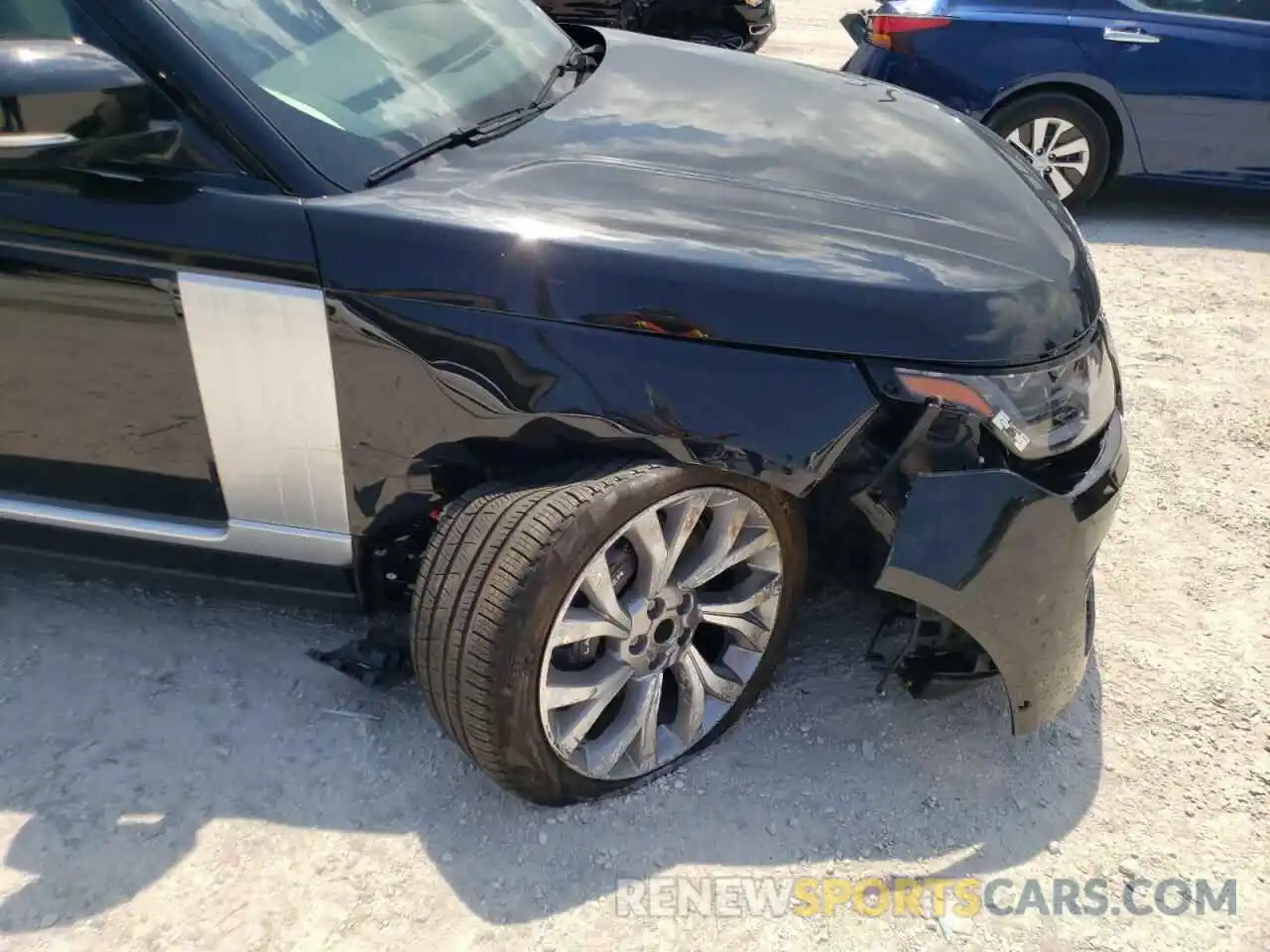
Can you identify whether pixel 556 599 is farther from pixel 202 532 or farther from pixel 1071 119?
pixel 1071 119

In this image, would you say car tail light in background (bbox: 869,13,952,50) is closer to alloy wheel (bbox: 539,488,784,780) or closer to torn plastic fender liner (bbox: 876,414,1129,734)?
torn plastic fender liner (bbox: 876,414,1129,734)

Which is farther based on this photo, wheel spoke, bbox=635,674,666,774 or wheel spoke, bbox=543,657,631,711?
wheel spoke, bbox=635,674,666,774

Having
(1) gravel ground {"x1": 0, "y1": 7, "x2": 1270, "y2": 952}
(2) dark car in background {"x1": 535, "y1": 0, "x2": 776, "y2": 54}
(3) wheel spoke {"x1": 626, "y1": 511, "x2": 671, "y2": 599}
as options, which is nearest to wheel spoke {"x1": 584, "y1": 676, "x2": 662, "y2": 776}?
(1) gravel ground {"x1": 0, "y1": 7, "x2": 1270, "y2": 952}

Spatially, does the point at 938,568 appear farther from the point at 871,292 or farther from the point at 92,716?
the point at 92,716

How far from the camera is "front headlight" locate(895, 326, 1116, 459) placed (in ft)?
6.19

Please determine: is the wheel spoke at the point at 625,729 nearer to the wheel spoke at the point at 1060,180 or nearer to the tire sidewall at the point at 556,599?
the tire sidewall at the point at 556,599

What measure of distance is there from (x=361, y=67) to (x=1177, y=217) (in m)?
4.89

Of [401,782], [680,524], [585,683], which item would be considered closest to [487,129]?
[680,524]

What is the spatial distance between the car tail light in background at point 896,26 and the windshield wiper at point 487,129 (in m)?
3.09

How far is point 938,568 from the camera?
1921 mm

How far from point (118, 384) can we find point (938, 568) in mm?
1592

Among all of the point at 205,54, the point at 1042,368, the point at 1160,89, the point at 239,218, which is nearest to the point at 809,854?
the point at 1042,368

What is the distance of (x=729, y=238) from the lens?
1961 millimetres

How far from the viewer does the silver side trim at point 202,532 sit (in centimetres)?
214
